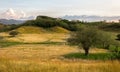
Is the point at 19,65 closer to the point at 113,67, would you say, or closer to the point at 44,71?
the point at 44,71

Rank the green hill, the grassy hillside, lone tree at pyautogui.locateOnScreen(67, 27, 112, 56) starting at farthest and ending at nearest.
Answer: the green hill, the grassy hillside, lone tree at pyautogui.locateOnScreen(67, 27, 112, 56)

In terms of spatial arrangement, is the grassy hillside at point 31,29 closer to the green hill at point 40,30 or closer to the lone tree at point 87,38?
the green hill at point 40,30

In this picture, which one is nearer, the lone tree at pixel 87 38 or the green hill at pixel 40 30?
the lone tree at pixel 87 38

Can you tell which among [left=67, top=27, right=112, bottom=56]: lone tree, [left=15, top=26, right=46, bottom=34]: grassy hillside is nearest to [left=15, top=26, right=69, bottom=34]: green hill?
[left=15, top=26, right=46, bottom=34]: grassy hillside

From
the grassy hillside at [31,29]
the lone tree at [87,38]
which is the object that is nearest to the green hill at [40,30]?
the grassy hillside at [31,29]

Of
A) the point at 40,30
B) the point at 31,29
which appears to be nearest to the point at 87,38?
the point at 40,30

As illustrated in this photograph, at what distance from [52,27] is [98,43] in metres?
129

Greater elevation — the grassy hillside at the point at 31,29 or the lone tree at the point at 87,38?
the lone tree at the point at 87,38

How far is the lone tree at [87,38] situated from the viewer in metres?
69.7

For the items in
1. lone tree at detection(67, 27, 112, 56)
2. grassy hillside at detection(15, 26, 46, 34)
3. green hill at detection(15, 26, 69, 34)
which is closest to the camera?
lone tree at detection(67, 27, 112, 56)

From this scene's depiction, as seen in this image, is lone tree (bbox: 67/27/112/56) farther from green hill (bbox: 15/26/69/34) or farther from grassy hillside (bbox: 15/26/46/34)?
green hill (bbox: 15/26/69/34)

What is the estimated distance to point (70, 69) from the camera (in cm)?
1146

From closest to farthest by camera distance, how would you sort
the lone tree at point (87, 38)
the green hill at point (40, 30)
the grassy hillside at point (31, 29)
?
1. the lone tree at point (87, 38)
2. the grassy hillside at point (31, 29)
3. the green hill at point (40, 30)

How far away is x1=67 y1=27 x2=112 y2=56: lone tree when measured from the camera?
69688mm
